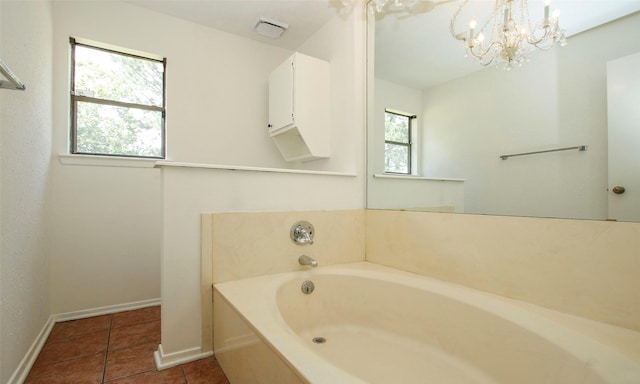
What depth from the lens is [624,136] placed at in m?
1.02

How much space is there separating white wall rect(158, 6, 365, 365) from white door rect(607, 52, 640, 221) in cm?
125

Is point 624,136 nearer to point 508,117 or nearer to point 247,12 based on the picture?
point 508,117

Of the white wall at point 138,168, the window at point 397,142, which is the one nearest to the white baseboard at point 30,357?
the white wall at point 138,168

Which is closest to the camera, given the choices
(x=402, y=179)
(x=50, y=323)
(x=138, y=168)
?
(x=50, y=323)

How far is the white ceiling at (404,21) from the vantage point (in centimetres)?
118

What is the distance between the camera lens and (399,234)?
1.74m

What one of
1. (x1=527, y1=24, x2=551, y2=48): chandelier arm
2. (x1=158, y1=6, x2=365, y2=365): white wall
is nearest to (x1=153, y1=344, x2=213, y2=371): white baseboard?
(x1=158, y1=6, x2=365, y2=365): white wall

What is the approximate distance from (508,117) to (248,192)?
1327mm

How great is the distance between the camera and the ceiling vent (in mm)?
2332

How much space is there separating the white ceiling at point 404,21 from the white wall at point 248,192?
186 millimetres

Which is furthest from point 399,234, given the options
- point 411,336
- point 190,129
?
point 190,129

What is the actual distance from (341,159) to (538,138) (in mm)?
1199

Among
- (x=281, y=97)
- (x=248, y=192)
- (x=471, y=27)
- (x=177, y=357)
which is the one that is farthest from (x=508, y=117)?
(x=177, y=357)

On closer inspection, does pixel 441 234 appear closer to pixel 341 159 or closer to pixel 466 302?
pixel 466 302
